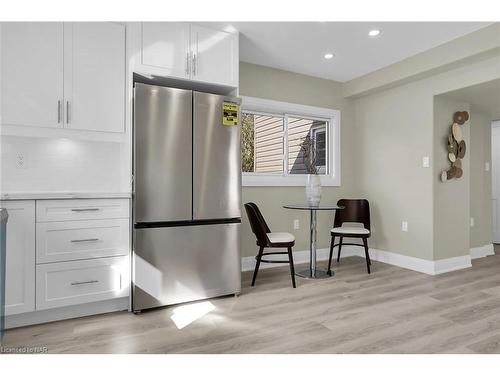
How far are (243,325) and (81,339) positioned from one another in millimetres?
1049

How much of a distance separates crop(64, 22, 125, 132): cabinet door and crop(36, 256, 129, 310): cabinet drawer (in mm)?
1040

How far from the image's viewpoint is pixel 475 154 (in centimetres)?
479

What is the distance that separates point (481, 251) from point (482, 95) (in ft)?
7.54

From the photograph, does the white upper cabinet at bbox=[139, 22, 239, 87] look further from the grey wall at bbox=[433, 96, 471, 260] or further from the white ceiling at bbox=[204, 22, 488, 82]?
the grey wall at bbox=[433, 96, 471, 260]

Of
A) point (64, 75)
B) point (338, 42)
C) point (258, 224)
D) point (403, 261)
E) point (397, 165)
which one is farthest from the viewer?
point (397, 165)

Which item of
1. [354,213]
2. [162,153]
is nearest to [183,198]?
[162,153]

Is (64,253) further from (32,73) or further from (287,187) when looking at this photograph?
(287,187)

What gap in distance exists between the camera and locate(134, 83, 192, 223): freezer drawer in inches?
100

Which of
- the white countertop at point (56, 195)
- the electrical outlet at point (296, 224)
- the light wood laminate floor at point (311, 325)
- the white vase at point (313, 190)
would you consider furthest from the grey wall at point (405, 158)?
the white countertop at point (56, 195)

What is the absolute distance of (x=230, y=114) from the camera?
114 inches

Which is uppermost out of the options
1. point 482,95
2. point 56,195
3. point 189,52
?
point 189,52
